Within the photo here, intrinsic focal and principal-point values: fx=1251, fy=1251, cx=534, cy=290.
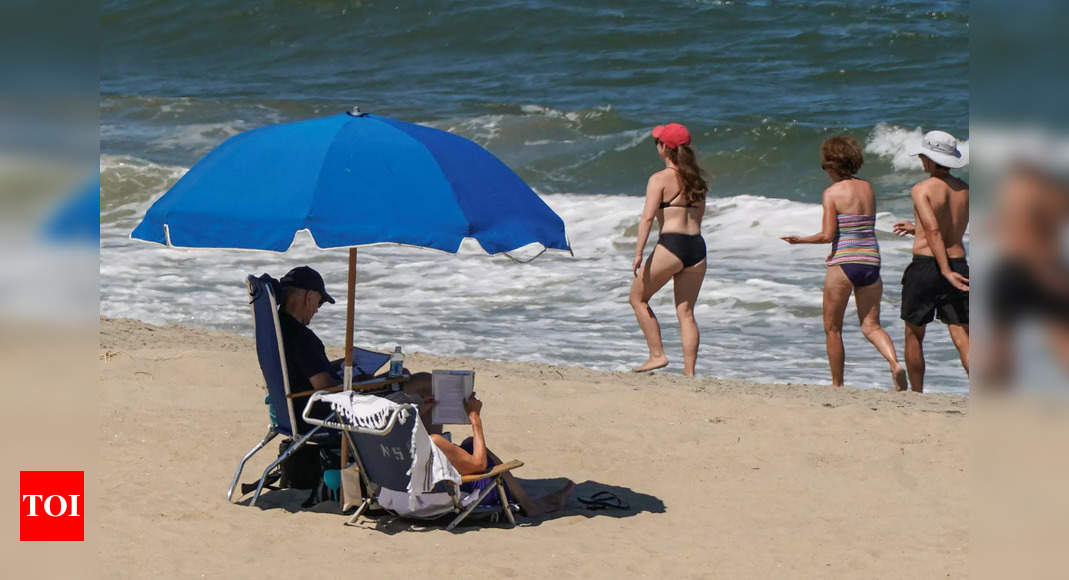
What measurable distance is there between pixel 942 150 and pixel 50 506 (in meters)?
5.52

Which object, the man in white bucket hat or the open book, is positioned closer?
the open book

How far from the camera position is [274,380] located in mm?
5016

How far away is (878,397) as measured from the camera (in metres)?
7.04

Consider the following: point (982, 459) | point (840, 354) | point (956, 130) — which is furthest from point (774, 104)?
point (982, 459)

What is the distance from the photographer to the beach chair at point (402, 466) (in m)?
4.68

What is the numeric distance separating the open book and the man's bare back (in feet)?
9.56

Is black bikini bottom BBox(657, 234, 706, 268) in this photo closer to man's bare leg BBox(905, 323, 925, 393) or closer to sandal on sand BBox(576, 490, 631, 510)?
man's bare leg BBox(905, 323, 925, 393)

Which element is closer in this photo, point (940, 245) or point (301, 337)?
point (301, 337)

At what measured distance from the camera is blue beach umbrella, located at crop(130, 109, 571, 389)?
4336mm

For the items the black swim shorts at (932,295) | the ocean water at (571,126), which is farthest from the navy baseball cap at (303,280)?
the ocean water at (571,126)

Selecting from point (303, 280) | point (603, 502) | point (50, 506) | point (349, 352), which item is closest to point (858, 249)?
point (603, 502)

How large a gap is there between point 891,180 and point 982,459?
14.7 m

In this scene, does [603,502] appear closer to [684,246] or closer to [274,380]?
[274,380]

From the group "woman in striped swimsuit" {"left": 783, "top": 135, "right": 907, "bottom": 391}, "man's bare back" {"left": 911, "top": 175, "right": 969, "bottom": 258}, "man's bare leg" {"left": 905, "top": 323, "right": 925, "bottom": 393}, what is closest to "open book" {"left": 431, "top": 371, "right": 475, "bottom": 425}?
"woman in striped swimsuit" {"left": 783, "top": 135, "right": 907, "bottom": 391}
